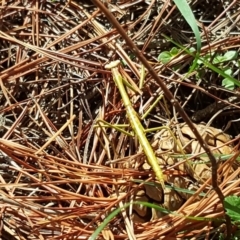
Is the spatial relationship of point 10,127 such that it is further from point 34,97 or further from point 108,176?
→ point 108,176

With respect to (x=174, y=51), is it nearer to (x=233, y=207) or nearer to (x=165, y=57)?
(x=165, y=57)

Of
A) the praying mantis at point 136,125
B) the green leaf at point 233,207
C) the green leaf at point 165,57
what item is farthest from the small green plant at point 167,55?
the green leaf at point 233,207

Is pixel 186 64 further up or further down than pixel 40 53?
further down

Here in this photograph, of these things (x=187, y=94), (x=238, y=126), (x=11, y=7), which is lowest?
Result: (x=238, y=126)

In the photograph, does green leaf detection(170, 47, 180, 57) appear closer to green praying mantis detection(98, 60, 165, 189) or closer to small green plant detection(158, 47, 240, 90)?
small green plant detection(158, 47, 240, 90)

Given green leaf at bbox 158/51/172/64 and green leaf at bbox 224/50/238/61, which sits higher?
green leaf at bbox 158/51/172/64

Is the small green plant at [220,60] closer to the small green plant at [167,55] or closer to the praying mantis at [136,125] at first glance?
the small green plant at [167,55]

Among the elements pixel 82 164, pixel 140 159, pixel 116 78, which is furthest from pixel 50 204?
pixel 116 78

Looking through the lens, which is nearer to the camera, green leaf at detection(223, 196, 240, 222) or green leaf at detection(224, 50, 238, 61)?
green leaf at detection(223, 196, 240, 222)

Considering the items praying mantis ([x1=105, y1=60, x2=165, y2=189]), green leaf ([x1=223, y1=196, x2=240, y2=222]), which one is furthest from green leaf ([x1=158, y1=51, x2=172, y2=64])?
green leaf ([x1=223, y1=196, x2=240, y2=222])
